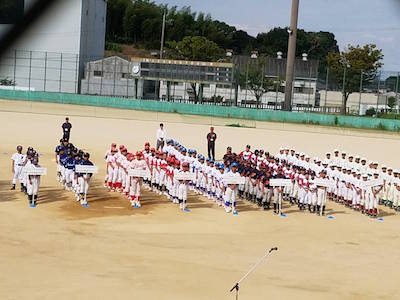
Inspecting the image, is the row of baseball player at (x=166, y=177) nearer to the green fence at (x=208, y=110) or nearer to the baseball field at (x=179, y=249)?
the baseball field at (x=179, y=249)

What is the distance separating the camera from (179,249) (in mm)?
13406

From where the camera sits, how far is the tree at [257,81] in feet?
176

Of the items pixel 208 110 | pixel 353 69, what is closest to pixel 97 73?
pixel 208 110

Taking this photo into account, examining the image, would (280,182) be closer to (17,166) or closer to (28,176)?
(28,176)

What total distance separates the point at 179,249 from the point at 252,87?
41.8 meters

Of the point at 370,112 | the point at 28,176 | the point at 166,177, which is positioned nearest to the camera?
the point at 28,176

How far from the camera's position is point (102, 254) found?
12.6 m

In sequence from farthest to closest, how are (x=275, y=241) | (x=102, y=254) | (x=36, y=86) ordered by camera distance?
(x=36, y=86)
(x=275, y=241)
(x=102, y=254)

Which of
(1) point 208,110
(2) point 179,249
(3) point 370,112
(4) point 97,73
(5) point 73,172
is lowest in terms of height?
(2) point 179,249

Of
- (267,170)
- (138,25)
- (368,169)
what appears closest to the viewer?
(138,25)

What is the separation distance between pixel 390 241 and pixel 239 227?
11.1 feet

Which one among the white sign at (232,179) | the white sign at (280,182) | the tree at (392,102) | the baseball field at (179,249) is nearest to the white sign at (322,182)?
the baseball field at (179,249)

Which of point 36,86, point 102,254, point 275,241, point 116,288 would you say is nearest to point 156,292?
point 116,288

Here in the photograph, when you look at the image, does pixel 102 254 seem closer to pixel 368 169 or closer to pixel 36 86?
pixel 368 169
